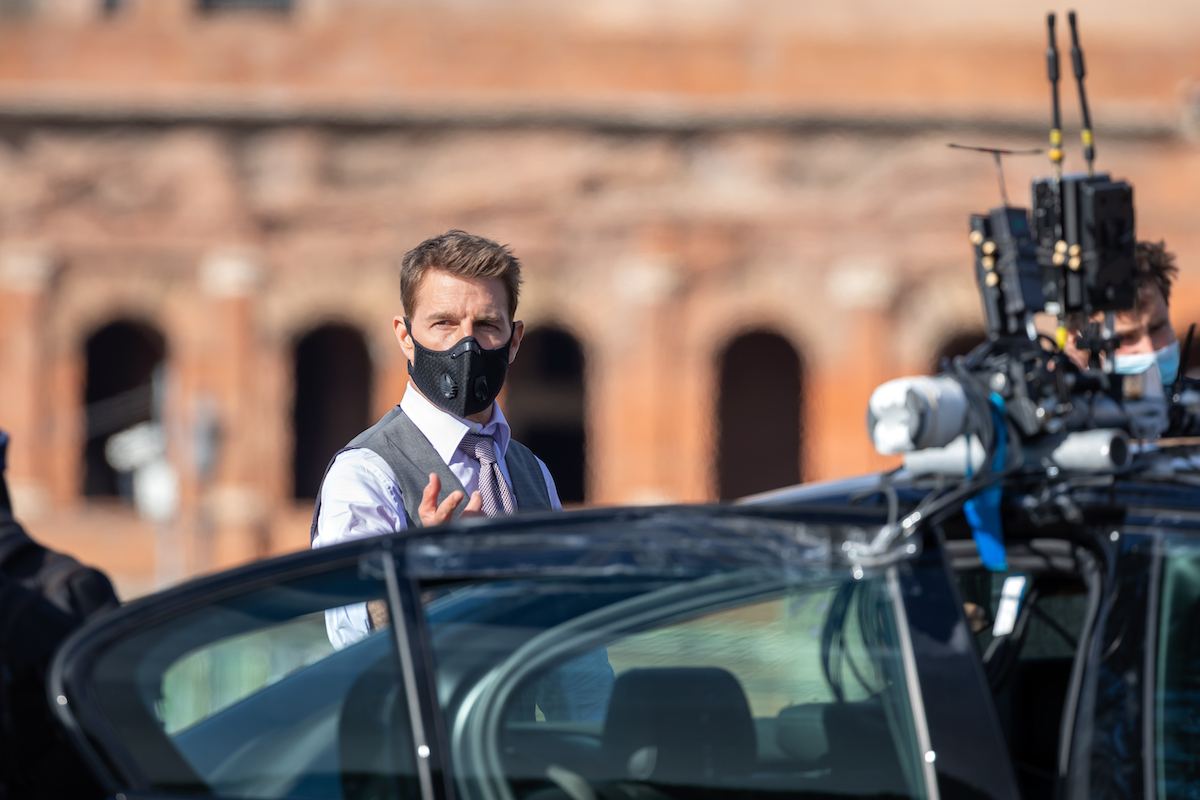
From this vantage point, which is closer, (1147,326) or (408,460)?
(408,460)

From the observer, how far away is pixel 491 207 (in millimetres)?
19203

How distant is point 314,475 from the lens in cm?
2219

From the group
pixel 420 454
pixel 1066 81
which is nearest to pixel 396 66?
pixel 1066 81

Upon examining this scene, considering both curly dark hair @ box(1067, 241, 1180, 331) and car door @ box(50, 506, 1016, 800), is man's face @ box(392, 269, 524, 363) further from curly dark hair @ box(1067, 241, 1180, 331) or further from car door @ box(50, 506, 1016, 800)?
curly dark hair @ box(1067, 241, 1180, 331)

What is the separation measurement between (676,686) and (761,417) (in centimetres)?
2093

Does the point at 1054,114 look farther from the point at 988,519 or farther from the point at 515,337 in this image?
the point at 515,337

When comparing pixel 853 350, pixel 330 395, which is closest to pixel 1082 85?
pixel 853 350

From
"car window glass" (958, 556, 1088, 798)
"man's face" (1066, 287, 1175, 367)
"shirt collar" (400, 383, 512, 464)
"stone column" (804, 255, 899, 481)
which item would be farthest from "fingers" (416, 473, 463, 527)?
"stone column" (804, 255, 899, 481)

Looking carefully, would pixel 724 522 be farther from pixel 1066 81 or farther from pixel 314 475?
pixel 314 475

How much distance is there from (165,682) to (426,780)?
0.40 metres

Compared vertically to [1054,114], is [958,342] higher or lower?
higher

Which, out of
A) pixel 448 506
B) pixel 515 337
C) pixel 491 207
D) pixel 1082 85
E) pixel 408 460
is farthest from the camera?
pixel 491 207

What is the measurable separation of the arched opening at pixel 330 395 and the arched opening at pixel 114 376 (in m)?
2.28

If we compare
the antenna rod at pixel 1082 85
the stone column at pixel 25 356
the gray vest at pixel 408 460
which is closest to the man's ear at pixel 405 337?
the gray vest at pixel 408 460
